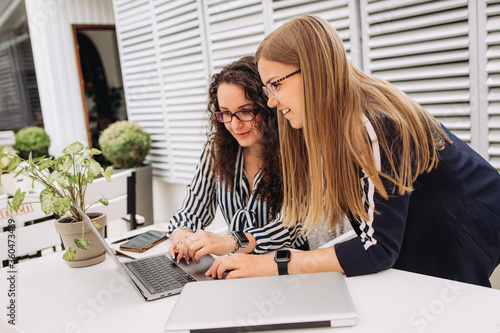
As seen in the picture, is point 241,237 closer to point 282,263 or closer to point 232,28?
point 282,263

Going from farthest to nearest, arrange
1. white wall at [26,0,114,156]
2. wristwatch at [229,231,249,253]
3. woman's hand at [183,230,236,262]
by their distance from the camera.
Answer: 1. white wall at [26,0,114,156]
2. wristwatch at [229,231,249,253]
3. woman's hand at [183,230,236,262]

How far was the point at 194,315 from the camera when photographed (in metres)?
0.94

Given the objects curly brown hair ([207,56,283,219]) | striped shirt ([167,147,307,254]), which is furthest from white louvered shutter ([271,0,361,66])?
striped shirt ([167,147,307,254])

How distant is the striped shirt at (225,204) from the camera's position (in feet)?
5.64

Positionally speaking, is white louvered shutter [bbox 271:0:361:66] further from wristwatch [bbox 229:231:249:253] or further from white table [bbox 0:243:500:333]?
white table [bbox 0:243:500:333]

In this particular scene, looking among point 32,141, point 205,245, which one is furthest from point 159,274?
point 32,141

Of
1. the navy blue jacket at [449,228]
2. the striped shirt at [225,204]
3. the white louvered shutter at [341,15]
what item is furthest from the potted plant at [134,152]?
the navy blue jacket at [449,228]

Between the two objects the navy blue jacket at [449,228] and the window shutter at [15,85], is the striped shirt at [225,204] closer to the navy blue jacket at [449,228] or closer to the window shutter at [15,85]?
the navy blue jacket at [449,228]

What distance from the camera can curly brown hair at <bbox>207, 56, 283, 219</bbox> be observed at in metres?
1.65

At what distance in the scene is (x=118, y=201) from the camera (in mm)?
2281

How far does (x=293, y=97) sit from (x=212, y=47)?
2.46 metres

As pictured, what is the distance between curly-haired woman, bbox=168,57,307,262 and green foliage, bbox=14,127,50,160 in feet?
12.0

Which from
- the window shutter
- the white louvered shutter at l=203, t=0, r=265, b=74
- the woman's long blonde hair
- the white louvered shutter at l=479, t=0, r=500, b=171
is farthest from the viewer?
the window shutter

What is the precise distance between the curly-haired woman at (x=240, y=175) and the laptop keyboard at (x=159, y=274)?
0.25 feet
